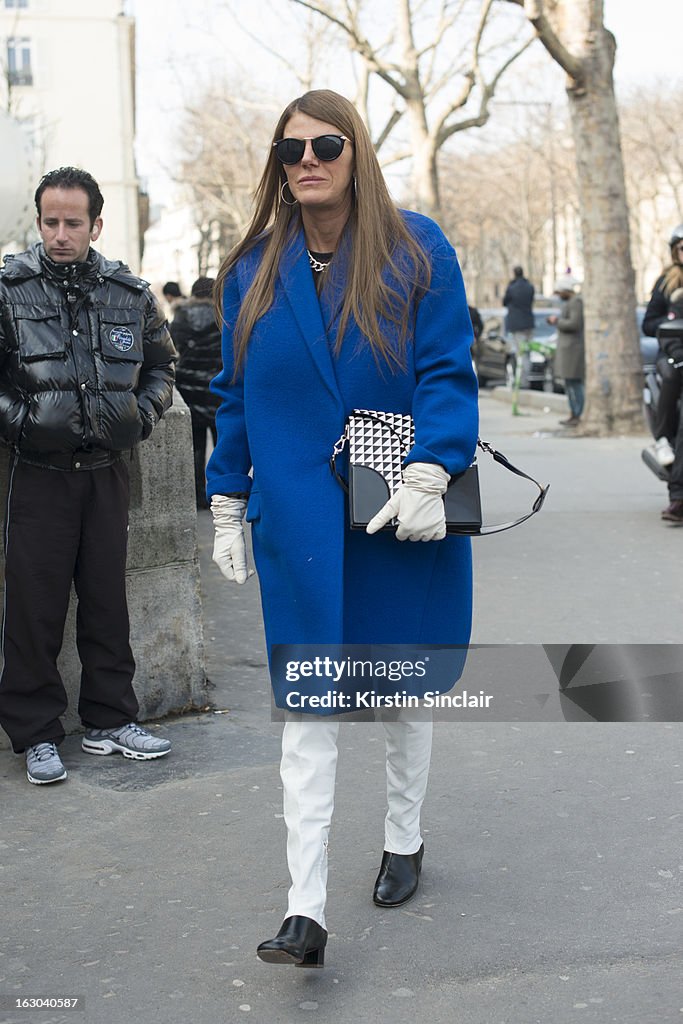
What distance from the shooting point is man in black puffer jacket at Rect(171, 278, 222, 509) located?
10.3 meters

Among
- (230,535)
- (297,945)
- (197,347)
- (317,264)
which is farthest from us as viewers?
(197,347)

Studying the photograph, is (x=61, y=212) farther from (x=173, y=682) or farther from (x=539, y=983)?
(x=539, y=983)

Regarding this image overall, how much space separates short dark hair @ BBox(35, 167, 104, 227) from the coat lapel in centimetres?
145

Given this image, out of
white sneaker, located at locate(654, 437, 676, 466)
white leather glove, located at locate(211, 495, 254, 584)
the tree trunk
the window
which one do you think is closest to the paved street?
white leather glove, located at locate(211, 495, 254, 584)

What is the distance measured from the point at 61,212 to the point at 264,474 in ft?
5.41

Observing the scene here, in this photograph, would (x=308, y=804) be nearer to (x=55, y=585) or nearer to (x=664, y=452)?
(x=55, y=585)

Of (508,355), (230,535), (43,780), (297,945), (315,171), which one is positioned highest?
(315,171)

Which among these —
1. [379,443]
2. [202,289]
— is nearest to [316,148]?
[379,443]

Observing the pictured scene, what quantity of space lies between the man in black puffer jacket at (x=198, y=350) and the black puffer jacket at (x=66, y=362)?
558cm

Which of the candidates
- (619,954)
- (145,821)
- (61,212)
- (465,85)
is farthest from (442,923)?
(465,85)

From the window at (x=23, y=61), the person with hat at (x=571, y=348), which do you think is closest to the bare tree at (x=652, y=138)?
the window at (x=23, y=61)

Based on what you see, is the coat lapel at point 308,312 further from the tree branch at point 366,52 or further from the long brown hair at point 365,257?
the tree branch at point 366,52

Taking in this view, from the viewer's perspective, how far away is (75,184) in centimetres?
456

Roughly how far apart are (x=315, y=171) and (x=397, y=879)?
70.1 inches
